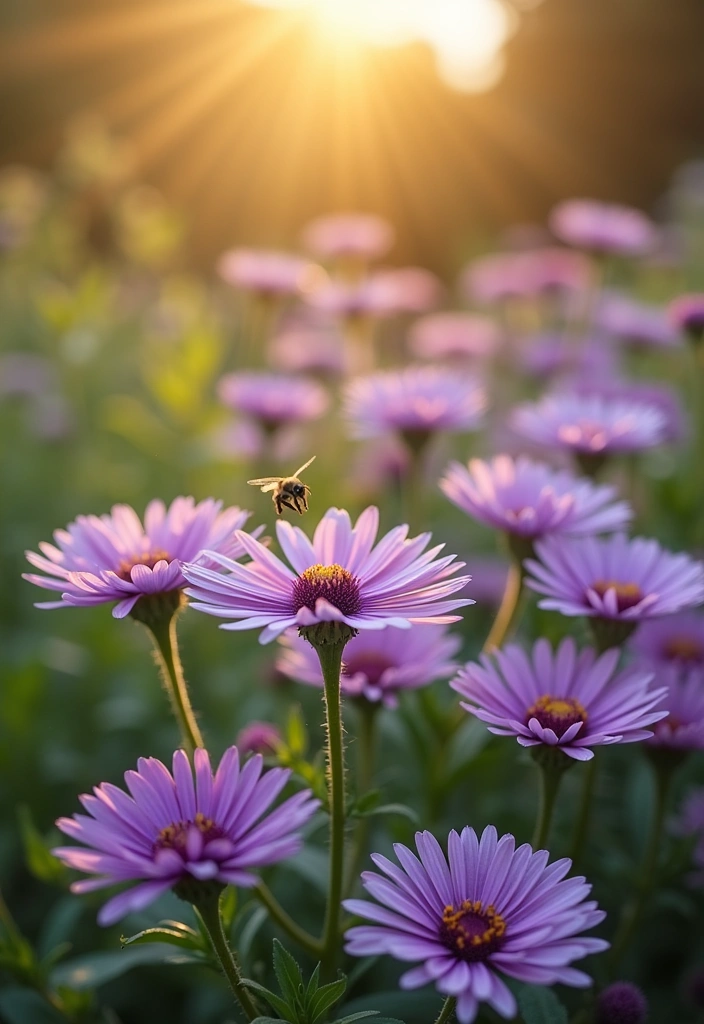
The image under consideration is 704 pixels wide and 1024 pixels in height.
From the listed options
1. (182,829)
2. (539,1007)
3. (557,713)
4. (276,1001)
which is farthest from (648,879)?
(182,829)

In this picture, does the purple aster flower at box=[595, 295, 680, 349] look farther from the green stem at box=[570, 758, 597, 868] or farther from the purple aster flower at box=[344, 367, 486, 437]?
the green stem at box=[570, 758, 597, 868]

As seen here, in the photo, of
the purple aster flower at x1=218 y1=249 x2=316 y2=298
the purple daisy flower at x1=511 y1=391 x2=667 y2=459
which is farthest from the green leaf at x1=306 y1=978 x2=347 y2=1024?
the purple aster flower at x1=218 y1=249 x2=316 y2=298

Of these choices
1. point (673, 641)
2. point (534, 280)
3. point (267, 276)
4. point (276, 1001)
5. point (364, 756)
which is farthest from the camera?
point (534, 280)

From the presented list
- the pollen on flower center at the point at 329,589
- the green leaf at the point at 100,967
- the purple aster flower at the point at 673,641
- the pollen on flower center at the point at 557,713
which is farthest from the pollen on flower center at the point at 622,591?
the green leaf at the point at 100,967

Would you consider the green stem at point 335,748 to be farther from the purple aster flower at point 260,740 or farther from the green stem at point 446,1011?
the purple aster flower at point 260,740

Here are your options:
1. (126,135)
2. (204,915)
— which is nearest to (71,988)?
(204,915)

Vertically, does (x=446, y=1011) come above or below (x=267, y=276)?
below

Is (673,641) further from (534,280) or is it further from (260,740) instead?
(534,280)
